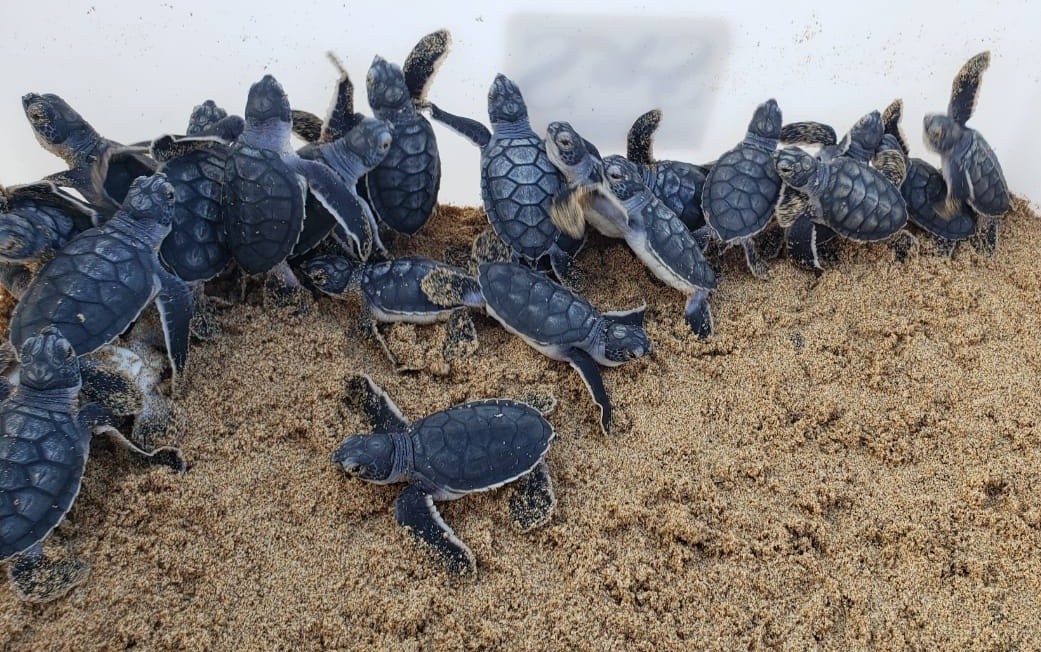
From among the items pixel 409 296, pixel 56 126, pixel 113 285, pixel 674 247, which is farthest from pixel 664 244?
pixel 56 126

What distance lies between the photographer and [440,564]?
4.24 feet

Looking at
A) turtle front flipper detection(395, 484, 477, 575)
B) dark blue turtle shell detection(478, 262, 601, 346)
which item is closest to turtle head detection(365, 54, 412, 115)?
dark blue turtle shell detection(478, 262, 601, 346)

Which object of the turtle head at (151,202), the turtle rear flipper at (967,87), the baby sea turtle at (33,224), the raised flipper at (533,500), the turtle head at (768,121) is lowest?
the raised flipper at (533,500)

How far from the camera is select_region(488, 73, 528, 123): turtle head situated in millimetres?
1908

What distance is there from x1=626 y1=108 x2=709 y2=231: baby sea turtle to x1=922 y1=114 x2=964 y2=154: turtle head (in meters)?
0.60

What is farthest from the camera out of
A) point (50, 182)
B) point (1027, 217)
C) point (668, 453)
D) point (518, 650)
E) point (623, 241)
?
point (1027, 217)

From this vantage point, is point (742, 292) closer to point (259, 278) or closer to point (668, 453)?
point (668, 453)

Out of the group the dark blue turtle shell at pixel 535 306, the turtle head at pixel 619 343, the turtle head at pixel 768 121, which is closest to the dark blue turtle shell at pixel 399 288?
the dark blue turtle shell at pixel 535 306

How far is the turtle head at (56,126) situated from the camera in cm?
167

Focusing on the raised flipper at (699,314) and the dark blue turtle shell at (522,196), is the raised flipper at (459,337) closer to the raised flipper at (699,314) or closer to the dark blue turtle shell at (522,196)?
the dark blue turtle shell at (522,196)

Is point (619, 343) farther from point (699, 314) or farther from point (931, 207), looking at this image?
point (931, 207)

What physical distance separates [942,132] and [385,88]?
4.73 feet

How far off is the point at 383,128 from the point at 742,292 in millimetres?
961

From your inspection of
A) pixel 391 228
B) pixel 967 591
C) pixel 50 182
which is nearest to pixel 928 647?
pixel 967 591
